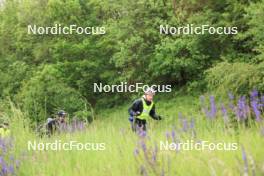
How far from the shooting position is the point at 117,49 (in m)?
23.5

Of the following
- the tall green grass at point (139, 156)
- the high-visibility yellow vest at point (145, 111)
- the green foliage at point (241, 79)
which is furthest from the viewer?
the green foliage at point (241, 79)

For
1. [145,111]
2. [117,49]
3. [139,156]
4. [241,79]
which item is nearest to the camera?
[139,156]

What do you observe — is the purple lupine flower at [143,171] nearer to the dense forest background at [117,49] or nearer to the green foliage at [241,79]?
the green foliage at [241,79]

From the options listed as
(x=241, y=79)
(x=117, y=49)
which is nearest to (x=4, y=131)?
(x=241, y=79)

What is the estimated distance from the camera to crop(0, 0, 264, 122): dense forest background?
18.0 meters

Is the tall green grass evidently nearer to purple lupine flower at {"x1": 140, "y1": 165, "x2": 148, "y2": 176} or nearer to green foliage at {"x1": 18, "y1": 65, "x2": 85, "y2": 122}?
purple lupine flower at {"x1": 140, "y1": 165, "x2": 148, "y2": 176}

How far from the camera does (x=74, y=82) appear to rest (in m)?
25.7

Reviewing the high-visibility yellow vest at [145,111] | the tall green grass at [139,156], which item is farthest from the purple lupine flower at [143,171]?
the high-visibility yellow vest at [145,111]

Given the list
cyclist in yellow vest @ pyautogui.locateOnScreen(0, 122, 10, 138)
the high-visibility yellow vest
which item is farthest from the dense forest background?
cyclist in yellow vest @ pyautogui.locateOnScreen(0, 122, 10, 138)

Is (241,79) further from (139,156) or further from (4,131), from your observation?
(139,156)

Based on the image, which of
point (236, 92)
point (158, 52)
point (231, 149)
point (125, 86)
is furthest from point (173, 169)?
point (125, 86)

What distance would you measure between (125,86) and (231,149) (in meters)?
21.7

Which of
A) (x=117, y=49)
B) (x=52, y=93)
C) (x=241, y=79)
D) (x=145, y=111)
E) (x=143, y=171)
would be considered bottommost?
(x=143, y=171)

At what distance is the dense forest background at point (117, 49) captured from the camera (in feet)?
59.1
